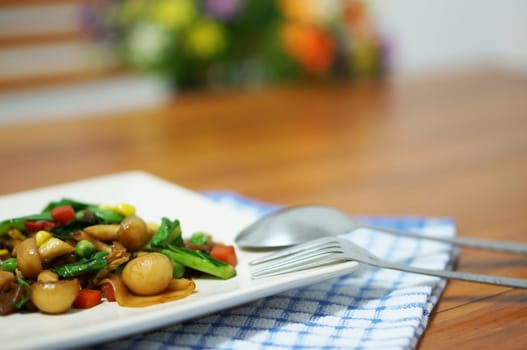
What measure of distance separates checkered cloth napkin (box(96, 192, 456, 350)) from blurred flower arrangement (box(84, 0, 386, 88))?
1904 millimetres

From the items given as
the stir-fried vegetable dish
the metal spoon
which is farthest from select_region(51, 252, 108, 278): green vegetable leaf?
the metal spoon

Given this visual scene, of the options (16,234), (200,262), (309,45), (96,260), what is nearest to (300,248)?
(200,262)

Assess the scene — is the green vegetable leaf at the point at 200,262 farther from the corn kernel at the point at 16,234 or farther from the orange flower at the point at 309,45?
the orange flower at the point at 309,45

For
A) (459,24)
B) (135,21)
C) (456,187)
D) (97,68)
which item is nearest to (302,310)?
(456,187)

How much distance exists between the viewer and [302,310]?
939mm

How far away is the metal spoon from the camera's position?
1.05m

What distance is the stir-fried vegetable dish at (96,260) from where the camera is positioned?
34.5 inches

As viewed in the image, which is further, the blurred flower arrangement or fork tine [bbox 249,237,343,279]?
the blurred flower arrangement

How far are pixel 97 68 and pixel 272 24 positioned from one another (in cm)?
103

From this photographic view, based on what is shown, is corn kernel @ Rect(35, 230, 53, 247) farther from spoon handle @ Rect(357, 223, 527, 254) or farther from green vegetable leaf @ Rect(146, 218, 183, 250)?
spoon handle @ Rect(357, 223, 527, 254)

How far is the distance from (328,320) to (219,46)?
2089 millimetres

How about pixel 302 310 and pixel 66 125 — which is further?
pixel 66 125

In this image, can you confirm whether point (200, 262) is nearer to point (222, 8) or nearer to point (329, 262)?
point (329, 262)

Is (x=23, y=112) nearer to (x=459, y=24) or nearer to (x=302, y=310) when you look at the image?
(x=459, y=24)
